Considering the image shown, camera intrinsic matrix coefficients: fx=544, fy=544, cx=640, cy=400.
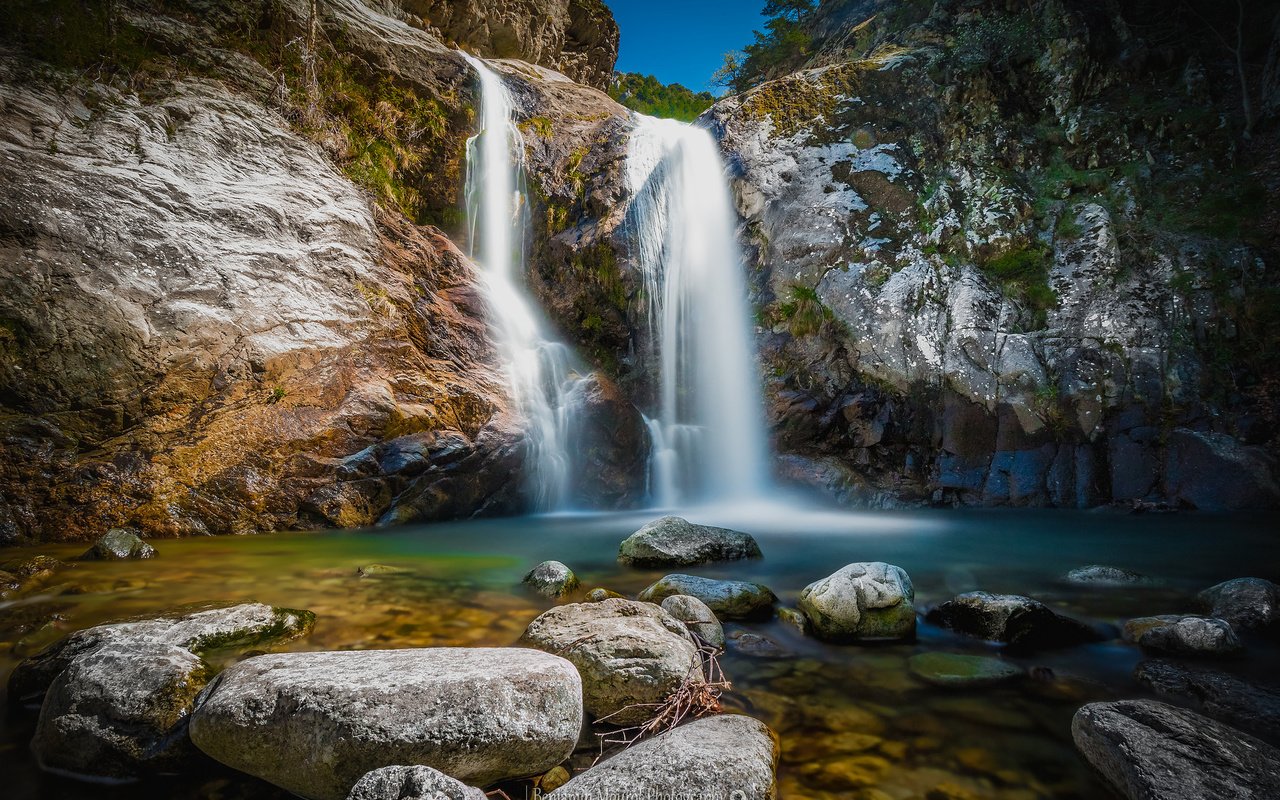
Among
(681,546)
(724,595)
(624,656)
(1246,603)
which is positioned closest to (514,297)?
(681,546)

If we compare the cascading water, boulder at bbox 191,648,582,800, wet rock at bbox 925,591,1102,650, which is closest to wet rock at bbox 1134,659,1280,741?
wet rock at bbox 925,591,1102,650

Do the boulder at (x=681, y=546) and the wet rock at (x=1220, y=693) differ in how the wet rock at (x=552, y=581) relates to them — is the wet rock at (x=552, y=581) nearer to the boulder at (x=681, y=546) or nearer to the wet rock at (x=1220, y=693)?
the boulder at (x=681, y=546)

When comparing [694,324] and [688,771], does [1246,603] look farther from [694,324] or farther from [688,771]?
[694,324]

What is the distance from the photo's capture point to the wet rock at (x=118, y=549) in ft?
17.2

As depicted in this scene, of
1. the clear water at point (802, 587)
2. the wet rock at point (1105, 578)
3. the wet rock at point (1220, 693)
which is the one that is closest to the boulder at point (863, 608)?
the clear water at point (802, 587)

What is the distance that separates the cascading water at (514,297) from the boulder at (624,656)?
687cm

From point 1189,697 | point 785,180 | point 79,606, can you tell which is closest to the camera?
point 1189,697

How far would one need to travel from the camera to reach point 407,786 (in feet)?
5.02

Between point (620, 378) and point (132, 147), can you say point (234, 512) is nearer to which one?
point (132, 147)

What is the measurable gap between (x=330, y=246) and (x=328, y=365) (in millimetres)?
2408

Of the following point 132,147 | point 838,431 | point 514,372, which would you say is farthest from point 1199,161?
point 132,147

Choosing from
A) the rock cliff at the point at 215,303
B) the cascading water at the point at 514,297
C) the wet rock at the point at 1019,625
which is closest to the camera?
the wet rock at the point at 1019,625

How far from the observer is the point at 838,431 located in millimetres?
11188

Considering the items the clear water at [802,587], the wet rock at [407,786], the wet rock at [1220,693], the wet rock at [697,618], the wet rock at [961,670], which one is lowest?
the clear water at [802,587]
